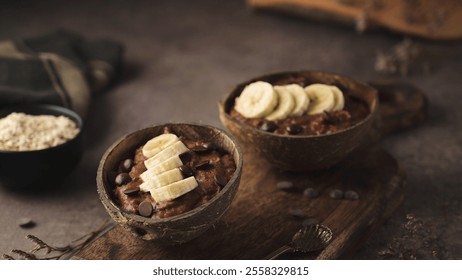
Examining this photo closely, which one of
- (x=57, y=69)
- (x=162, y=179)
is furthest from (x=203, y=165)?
(x=57, y=69)

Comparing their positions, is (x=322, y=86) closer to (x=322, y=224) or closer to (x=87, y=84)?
(x=322, y=224)

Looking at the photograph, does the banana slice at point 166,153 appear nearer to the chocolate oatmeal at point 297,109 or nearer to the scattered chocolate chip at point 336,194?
the chocolate oatmeal at point 297,109

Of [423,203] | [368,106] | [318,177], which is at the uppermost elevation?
[368,106]

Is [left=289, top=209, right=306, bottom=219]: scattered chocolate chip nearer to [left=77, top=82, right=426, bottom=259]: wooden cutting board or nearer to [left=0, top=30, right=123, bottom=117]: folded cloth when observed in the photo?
[left=77, top=82, right=426, bottom=259]: wooden cutting board

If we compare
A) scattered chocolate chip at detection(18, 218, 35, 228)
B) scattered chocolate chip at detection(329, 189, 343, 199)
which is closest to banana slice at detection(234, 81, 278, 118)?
scattered chocolate chip at detection(329, 189, 343, 199)

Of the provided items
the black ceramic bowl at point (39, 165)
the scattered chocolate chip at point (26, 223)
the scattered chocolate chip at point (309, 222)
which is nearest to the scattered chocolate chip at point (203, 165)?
the scattered chocolate chip at point (309, 222)

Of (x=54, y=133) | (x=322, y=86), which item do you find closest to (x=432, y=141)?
(x=322, y=86)
